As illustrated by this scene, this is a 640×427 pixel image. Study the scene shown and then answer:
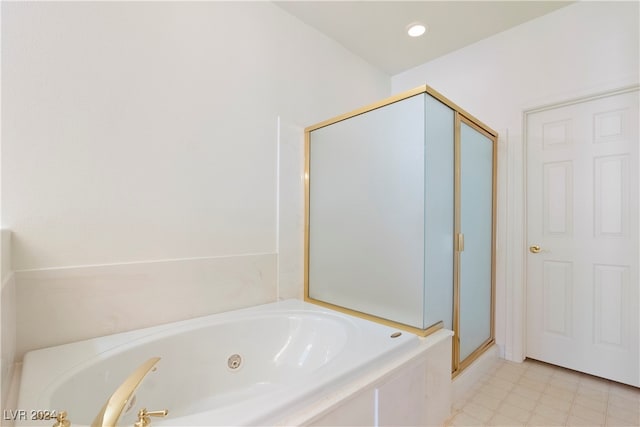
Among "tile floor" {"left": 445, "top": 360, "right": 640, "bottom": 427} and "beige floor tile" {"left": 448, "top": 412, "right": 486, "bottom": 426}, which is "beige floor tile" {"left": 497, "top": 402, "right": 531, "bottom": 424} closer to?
"tile floor" {"left": 445, "top": 360, "right": 640, "bottom": 427}

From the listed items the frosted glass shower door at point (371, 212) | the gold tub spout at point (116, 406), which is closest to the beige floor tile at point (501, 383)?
the frosted glass shower door at point (371, 212)

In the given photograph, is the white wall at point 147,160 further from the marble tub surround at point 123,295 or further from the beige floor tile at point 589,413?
the beige floor tile at point 589,413

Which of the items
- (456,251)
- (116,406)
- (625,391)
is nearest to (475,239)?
(456,251)

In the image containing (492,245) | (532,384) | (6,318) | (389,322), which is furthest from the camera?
(492,245)

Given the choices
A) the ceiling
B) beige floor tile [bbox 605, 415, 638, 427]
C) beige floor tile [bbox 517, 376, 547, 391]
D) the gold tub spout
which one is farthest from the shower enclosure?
the gold tub spout

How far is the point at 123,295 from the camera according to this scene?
1.32 metres

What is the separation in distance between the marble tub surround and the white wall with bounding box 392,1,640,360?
6.04 feet

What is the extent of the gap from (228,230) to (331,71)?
148 cm

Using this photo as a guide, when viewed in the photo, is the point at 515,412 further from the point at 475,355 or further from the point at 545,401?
the point at 475,355

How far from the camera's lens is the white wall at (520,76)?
1777 millimetres

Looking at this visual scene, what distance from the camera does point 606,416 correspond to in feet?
4.92

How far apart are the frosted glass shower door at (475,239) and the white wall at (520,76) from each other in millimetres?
126

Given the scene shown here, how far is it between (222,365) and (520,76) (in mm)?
2724

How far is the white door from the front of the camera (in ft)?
5.76
